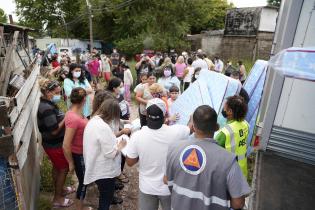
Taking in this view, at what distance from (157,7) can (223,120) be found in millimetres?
21176

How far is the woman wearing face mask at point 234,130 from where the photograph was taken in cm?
300

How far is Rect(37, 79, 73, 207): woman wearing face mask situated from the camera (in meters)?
3.58

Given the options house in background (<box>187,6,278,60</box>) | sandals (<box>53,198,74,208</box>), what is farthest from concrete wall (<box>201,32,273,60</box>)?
sandals (<box>53,198,74,208</box>)

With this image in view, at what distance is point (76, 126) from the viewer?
3.32 metres

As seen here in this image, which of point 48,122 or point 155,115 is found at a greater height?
point 155,115

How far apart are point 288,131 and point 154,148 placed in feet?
6.94

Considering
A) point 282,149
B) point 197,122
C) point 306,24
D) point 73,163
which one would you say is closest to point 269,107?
point 282,149

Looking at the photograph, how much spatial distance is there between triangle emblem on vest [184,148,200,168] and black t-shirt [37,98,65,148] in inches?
87.3

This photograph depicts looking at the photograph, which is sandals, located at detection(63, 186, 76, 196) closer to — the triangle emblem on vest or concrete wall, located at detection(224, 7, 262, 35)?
the triangle emblem on vest

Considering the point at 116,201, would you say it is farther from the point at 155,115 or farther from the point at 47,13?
the point at 47,13

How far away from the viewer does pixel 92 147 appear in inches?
118

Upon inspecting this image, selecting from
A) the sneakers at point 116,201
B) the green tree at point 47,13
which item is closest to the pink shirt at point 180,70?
the sneakers at point 116,201

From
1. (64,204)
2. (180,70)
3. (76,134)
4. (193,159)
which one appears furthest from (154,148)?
(180,70)

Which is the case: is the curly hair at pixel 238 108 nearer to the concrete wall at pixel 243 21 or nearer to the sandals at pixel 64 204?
the sandals at pixel 64 204
